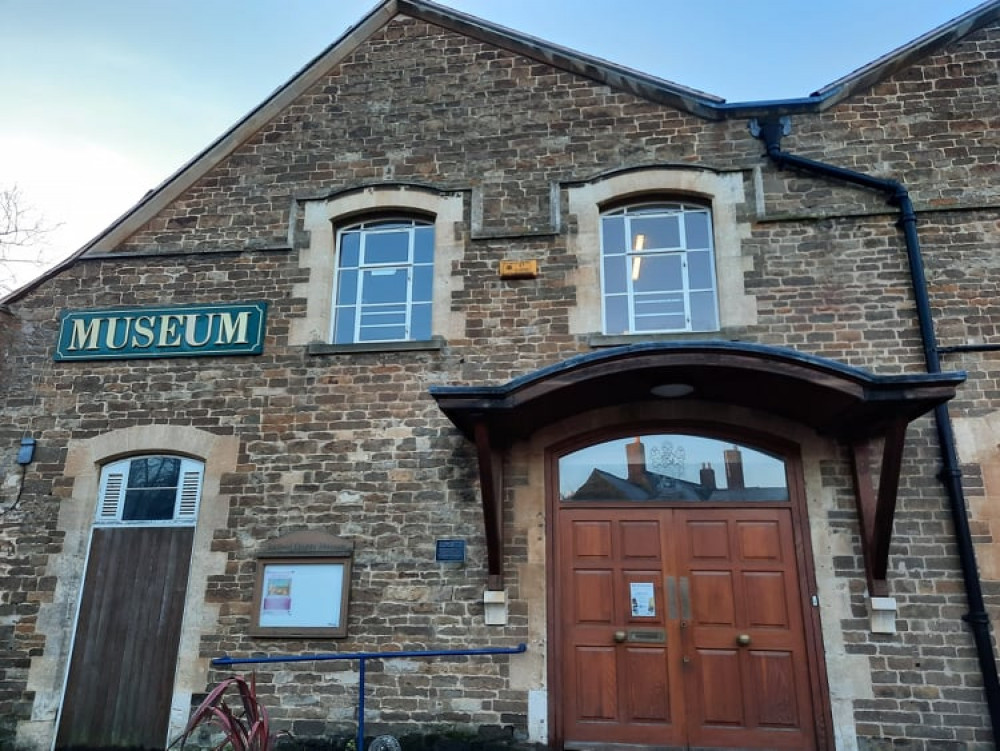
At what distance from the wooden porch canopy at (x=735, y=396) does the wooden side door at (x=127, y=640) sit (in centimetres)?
318

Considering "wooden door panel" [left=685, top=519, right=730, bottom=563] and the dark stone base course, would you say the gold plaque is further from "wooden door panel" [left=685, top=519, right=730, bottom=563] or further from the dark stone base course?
the dark stone base course

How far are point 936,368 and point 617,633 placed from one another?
12.4 feet

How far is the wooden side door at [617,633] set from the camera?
6.71 meters

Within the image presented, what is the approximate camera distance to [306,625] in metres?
7.20

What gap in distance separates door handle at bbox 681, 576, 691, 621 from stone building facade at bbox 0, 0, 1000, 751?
27 millimetres

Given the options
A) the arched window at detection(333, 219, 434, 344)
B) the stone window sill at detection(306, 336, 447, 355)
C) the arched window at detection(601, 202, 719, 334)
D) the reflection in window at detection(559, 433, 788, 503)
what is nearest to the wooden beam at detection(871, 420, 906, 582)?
the reflection in window at detection(559, 433, 788, 503)

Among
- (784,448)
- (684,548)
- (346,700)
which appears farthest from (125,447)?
(784,448)

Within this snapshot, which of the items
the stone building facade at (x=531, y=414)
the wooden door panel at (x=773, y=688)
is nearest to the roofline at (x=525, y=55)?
the stone building facade at (x=531, y=414)

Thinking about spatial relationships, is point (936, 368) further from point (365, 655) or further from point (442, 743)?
point (365, 655)

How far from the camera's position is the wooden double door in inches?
261

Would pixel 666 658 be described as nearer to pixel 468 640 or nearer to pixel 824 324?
pixel 468 640

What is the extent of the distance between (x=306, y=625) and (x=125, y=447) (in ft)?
8.85

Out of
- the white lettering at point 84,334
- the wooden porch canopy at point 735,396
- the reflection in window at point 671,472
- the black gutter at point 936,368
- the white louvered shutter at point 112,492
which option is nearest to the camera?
the wooden porch canopy at point 735,396

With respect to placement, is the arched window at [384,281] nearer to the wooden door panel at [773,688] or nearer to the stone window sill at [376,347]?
the stone window sill at [376,347]
